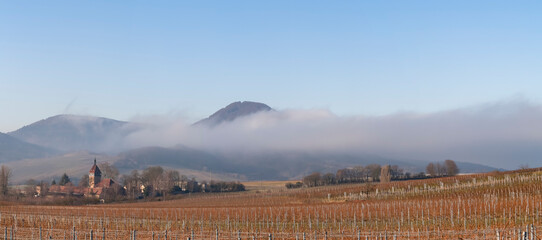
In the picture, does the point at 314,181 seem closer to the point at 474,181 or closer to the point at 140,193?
the point at 140,193

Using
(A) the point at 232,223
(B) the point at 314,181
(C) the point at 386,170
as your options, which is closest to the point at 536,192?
(A) the point at 232,223

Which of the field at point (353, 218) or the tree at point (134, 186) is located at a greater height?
the tree at point (134, 186)

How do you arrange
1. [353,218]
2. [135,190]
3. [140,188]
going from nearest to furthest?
[353,218] → [135,190] → [140,188]

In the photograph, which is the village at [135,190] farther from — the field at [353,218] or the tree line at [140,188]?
the field at [353,218]

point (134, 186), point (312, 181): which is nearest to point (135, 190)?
point (134, 186)

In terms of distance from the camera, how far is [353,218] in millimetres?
67750

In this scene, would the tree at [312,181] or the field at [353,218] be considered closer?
the field at [353,218]

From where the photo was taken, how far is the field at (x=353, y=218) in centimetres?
4846

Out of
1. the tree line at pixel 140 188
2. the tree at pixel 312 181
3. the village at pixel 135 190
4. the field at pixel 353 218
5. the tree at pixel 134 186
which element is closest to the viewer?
the field at pixel 353 218

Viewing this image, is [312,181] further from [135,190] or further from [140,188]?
[135,190]

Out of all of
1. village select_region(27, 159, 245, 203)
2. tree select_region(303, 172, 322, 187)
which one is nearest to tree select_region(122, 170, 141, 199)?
village select_region(27, 159, 245, 203)

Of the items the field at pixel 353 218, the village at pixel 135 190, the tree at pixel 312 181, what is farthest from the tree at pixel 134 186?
the field at pixel 353 218

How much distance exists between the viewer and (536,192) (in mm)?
80438

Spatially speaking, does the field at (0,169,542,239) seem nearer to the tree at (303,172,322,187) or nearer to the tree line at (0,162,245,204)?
the tree line at (0,162,245,204)
